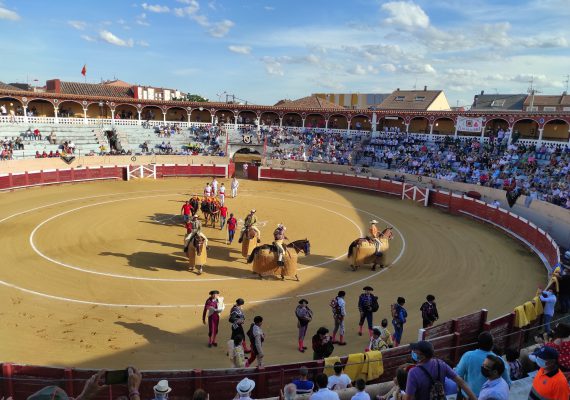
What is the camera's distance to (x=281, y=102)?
2518 inches

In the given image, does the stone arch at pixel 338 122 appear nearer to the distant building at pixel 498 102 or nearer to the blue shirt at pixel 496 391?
the distant building at pixel 498 102

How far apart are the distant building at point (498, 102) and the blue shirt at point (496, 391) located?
184ft

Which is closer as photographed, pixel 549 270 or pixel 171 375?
pixel 171 375

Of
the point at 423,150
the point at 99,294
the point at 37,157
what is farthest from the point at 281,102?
the point at 99,294

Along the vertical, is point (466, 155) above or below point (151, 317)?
above

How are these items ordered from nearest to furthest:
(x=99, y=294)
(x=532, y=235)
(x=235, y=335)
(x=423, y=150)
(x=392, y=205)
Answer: (x=235, y=335) → (x=99, y=294) → (x=532, y=235) → (x=392, y=205) → (x=423, y=150)

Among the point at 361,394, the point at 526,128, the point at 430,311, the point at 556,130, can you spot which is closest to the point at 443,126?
the point at 526,128

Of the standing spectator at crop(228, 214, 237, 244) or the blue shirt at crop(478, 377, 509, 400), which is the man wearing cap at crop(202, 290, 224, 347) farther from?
A: the standing spectator at crop(228, 214, 237, 244)

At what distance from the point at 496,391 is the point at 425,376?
2.26 feet

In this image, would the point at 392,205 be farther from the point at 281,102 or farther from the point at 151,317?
the point at 281,102

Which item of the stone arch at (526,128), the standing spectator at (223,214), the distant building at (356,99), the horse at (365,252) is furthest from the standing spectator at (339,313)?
the distant building at (356,99)

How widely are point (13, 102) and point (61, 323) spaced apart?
37155 millimetres

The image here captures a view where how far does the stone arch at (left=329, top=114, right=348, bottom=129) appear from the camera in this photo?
158 ft

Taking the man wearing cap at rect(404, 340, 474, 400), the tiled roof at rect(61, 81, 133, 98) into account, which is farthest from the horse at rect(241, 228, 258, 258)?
the tiled roof at rect(61, 81, 133, 98)
